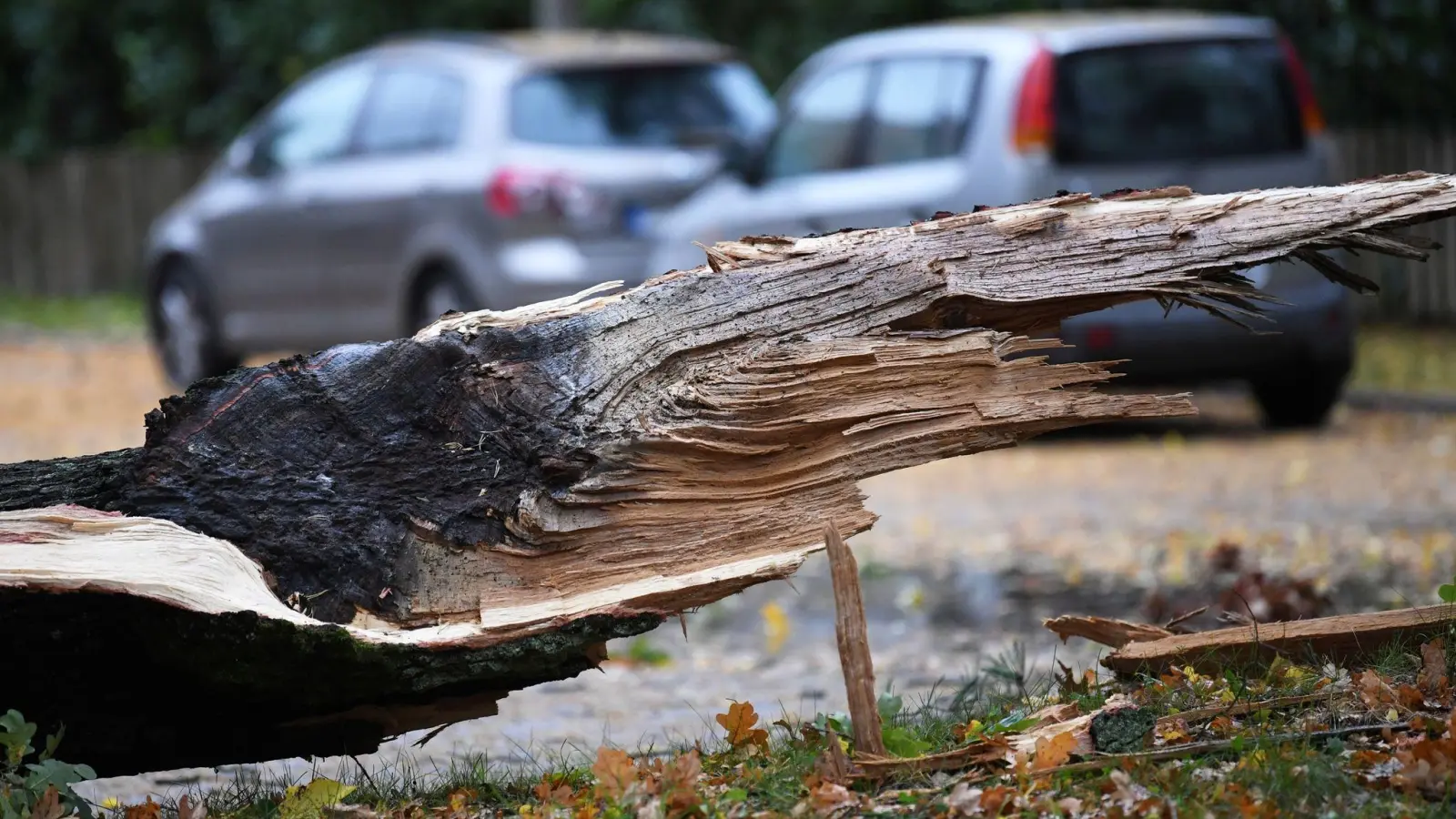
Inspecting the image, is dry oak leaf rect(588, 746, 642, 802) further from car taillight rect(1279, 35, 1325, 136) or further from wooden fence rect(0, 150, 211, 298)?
wooden fence rect(0, 150, 211, 298)

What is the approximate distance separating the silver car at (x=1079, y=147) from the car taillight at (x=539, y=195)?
20.3 inches

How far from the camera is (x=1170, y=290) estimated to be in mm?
3635

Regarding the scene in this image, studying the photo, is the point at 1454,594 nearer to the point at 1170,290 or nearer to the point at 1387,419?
the point at 1170,290

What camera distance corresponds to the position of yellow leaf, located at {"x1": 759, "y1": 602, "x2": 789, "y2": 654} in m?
6.04

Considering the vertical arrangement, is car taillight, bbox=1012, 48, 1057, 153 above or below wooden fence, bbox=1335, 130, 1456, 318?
above

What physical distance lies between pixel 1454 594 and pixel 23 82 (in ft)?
72.4

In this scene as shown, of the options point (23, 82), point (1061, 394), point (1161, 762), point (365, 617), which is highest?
point (23, 82)

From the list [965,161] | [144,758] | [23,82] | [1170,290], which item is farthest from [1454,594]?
[23,82]

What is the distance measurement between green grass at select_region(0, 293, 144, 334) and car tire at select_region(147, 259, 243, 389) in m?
5.13

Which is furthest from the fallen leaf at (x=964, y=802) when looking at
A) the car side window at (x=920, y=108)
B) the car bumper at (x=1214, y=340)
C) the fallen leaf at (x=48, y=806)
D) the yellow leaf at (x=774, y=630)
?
the car side window at (x=920, y=108)

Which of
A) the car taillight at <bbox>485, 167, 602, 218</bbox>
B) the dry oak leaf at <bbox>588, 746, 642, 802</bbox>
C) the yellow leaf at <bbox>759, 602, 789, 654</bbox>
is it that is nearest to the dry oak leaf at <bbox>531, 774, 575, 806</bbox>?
the dry oak leaf at <bbox>588, 746, 642, 802</bbox>

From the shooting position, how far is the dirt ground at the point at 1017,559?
4.92 meters

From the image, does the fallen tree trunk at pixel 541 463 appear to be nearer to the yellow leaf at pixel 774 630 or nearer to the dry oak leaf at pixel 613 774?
the dry oak leaf at pixel 613 774

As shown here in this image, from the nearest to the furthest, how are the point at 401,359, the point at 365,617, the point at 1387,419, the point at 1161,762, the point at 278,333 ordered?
1. the point at 1161,762
2. the point at 365,617
3. the point at 401,359
4. the point at 1387,419
5. the point at 278,333
